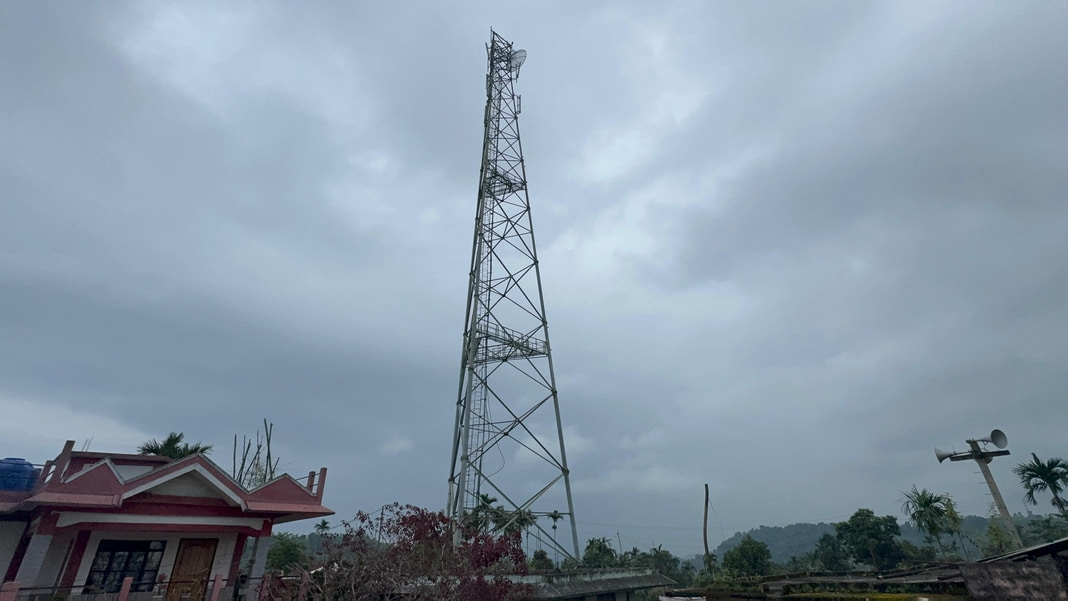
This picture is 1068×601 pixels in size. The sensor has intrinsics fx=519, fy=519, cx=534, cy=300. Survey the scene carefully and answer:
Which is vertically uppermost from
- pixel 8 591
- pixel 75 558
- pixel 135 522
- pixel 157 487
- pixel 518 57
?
pixel 518 57

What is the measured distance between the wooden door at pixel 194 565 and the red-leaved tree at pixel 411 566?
239cm

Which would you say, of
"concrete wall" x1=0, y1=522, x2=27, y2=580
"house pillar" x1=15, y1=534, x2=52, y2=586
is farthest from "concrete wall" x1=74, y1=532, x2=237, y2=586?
"concrete wall" x1=0, y1=522, x2=27, y2=580

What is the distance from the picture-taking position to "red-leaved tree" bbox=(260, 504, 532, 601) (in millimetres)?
12398

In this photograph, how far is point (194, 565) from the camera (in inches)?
584

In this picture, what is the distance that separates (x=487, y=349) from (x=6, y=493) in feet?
48.3

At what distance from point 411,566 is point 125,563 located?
8.38 metres

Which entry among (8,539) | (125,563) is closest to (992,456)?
(125,563)

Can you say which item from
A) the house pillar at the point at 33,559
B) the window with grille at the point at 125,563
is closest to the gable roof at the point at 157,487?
the house pillar at the point at 33,559

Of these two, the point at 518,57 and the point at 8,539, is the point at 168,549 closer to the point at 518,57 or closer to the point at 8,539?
the point at 8,539

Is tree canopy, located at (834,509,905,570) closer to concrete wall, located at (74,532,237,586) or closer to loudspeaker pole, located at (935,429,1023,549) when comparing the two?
loudspeaker pole, located at (935,429,1023,549)

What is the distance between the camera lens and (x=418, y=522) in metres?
13.9

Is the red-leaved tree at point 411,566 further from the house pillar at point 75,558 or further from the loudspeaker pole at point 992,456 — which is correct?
the loudspeaker pole at point 992,456

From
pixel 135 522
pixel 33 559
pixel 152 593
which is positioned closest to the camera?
pixel 33 559

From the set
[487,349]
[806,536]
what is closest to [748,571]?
[487,349]
